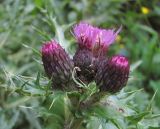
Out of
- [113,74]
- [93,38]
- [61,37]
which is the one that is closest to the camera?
[113,74]

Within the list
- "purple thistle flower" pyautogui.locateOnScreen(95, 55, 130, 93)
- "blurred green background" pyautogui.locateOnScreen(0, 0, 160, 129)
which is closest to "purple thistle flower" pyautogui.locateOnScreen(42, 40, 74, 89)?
"purple thistle flower" pyautogui.locateOnScreen(95, 55, 130, 93)

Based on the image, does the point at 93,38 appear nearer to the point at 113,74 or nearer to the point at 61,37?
the point at 113,74

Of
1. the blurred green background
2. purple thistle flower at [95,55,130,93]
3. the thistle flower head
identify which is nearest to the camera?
purple thistle flower at [95,55,130,93]

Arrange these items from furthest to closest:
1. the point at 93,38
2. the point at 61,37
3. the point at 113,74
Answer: the point at 61,37 < the point at 93,38 < the point at 113,74

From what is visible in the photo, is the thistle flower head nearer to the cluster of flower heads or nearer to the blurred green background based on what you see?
the cluster of flower heads

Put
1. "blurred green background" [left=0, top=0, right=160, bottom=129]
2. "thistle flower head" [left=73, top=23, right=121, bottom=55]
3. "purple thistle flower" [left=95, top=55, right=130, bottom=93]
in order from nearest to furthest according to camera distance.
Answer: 1. "purple thistle flower" [left=95, top=55, right=130, bottom=93]
2. "thistle flower head" [left=73, top=23, right=121, bottom=55]
3. "blurred green background" [left=0, top=0, right=160, bottom=129]

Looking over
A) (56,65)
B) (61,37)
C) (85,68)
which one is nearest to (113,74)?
(85,68)

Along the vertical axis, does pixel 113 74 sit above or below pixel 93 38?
below
